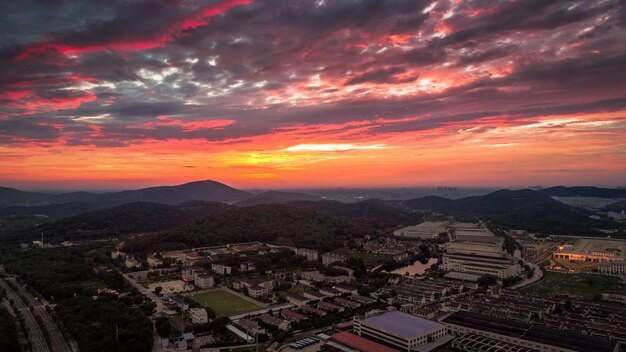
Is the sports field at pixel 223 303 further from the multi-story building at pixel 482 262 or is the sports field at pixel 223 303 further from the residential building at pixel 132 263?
the multi-story building at pixel 482 262

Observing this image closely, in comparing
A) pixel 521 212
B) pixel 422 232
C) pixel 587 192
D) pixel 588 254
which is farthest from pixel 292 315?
pixel 587 192

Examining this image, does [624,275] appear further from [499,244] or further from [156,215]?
[156,215]

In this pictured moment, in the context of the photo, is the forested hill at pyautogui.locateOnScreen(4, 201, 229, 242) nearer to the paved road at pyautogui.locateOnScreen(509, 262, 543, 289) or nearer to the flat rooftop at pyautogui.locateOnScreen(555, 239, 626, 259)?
the paved road at pyautogui.locateOnScreen(509, 262, 543, 289)

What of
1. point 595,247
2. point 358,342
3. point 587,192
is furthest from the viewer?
point 587,192

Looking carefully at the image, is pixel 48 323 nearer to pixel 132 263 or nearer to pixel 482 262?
pixel 132 263

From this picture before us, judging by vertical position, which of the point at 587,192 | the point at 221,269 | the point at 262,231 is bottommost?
the point at 221,269

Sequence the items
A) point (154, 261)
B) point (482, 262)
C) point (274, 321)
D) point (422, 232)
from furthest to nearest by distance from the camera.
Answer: point (422, 232) < point (154, 261) < point (482, 262) < point (274, 321)

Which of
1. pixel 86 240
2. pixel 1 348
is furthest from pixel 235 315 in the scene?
pixel 86 240
